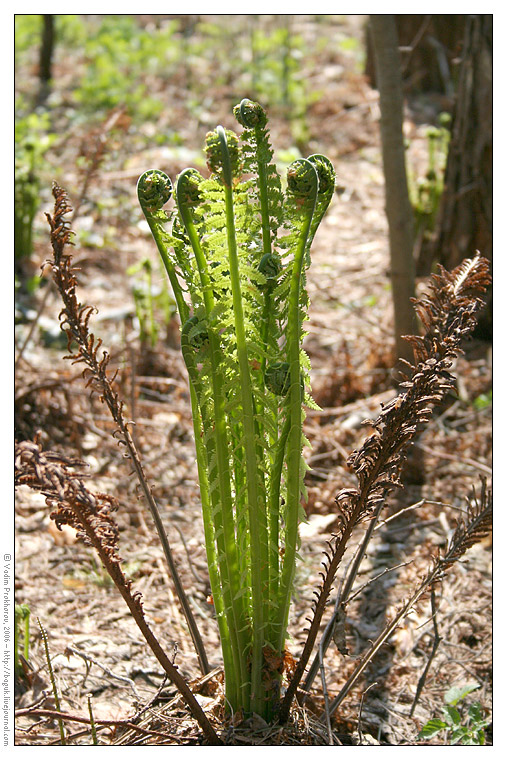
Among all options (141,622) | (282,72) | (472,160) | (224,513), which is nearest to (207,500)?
(224,513)

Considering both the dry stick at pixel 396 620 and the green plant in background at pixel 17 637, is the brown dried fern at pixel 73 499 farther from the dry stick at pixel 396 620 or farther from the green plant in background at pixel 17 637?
the green plant in background at pixel 17 637

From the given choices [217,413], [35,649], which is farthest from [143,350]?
[217,413]

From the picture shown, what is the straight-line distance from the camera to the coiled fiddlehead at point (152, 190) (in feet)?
3.89

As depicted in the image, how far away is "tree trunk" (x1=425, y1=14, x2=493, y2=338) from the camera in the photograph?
3.05 meters

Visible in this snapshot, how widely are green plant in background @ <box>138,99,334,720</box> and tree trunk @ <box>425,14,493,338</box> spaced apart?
7.03 ft

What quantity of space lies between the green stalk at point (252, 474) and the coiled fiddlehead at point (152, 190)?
164 millimetres

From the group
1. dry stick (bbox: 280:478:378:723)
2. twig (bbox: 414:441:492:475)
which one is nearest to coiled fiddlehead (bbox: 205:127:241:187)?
dry stick (bbox: 280:478:378:723)

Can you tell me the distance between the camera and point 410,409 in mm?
1167

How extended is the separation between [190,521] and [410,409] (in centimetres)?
140

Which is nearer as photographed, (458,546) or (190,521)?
(458,546)

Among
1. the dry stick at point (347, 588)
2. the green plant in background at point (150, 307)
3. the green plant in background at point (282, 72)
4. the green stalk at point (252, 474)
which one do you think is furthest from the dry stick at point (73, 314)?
the green plant in background at point (282, 72)

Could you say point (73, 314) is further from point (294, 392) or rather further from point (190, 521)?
point (190, 521)

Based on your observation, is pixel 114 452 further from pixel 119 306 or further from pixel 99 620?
pixel 119 306

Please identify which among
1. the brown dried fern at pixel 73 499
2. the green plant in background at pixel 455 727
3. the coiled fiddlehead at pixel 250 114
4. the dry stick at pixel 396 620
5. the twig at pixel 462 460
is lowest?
the green plant in background at pixel 455 727
